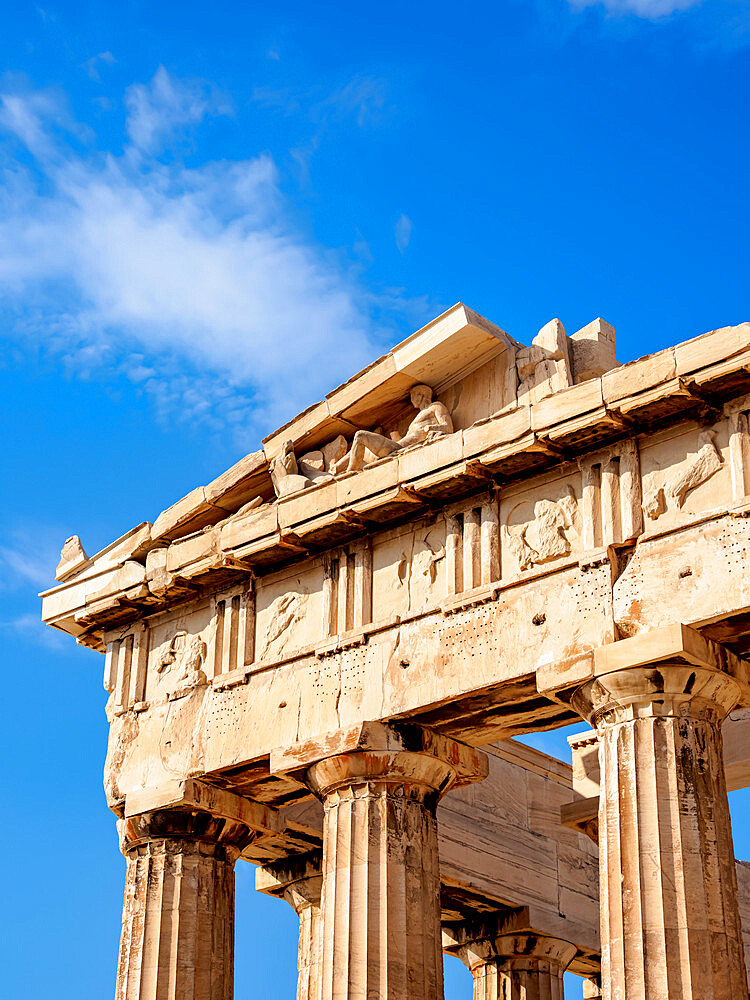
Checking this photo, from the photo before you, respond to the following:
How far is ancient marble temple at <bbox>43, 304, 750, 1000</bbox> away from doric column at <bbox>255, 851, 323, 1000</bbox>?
5 cm

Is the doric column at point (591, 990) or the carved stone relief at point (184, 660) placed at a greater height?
the carved stone relief at point (184, 660)

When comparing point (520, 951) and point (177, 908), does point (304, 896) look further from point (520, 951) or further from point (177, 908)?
point (520, 951)

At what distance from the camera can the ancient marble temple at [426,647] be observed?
17672 mm

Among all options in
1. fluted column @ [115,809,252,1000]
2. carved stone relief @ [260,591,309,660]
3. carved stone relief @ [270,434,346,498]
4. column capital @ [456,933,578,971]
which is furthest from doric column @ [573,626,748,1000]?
column capital @ [456,933,578,971]

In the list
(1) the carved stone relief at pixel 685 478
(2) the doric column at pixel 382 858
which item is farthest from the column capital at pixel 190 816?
(1) the carved stone relief at pixel 685 478

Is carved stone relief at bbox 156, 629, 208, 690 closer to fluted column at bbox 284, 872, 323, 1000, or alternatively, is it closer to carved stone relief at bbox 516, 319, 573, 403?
fluted column at bbox 284, 872, 323, 1000

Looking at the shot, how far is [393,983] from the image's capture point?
19.3m

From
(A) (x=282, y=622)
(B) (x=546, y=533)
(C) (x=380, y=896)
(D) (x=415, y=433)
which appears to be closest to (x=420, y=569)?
(D) (x=415, y=433)

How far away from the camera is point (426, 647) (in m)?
20.0

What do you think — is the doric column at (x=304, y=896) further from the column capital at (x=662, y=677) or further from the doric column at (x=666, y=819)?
the column capital at (x=662, y=677)

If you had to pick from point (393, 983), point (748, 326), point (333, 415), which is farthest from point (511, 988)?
point (748, 326)

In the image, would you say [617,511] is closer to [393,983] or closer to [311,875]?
[393,983]

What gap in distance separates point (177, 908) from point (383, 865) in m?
3.61

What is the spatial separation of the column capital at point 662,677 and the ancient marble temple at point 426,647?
31 mm
